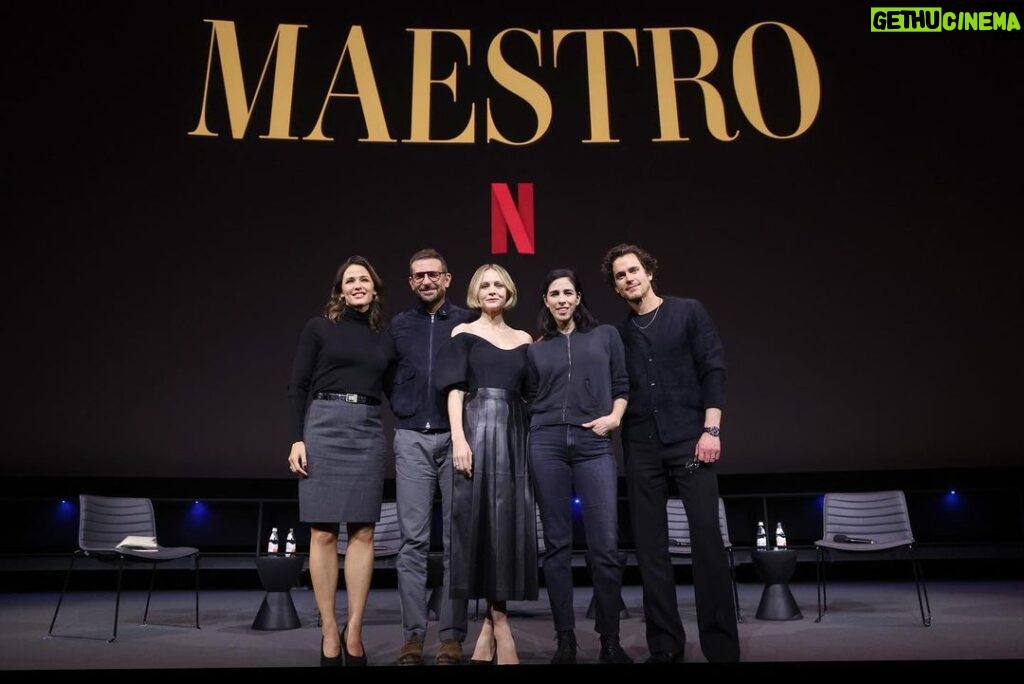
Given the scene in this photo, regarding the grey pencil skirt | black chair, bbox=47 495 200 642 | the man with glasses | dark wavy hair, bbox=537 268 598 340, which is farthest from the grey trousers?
black chair, bbox=47 495 200 642

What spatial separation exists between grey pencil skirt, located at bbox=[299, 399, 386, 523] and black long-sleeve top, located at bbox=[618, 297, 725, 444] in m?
0.88

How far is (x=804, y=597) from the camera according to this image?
4.59 m

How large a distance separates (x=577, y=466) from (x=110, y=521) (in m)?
2.57

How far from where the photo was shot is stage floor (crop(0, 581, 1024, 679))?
114 inches

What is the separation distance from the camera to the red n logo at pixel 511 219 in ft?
17.1

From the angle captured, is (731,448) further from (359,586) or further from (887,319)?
(359,586)

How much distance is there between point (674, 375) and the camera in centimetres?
276

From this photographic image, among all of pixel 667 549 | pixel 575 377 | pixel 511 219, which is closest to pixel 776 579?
pixel 667 549

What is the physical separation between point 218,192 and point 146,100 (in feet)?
2.42

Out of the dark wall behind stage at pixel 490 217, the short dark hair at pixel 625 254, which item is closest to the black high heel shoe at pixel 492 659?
the short dark hair at pixel 625 254

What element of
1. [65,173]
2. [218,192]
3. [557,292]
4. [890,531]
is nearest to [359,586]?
[557,292]

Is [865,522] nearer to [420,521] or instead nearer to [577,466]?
[577,466]

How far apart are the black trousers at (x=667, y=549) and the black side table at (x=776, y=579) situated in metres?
1.27

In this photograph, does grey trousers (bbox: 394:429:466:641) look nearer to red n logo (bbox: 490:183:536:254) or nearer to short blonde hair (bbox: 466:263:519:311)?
short blonde hair (bbox: 466:263:519:311)
